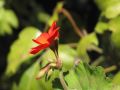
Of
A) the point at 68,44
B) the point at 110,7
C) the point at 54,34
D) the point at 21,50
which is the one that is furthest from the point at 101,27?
the point at 54,34

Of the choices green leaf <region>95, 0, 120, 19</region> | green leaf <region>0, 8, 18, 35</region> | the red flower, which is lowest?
the red flower

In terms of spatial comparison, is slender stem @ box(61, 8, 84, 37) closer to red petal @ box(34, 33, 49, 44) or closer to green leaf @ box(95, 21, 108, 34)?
green leaf @ box(95, 21, 108, 34)

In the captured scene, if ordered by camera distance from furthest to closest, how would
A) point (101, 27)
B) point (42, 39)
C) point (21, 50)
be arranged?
point (21, 50) < point (101, 27) < point (42, 39)

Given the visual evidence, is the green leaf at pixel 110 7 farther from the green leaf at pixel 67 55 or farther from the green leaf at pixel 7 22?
the green leaf at pixel 7 22

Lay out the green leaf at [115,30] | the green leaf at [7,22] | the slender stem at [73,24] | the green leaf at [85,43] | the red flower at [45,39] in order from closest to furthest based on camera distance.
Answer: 1. the red flower at [45,39]
2. the green leaf at [115,30]
3. the green leaf at [85,43]
4. the slender stem at [73,24]
5. the green leaf at [7,22]

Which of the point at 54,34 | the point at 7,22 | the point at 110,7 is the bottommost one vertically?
the point at 54,34

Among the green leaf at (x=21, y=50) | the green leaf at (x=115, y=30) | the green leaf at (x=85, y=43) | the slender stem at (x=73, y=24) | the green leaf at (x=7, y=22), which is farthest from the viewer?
the green leaf at (x=7, y=22)

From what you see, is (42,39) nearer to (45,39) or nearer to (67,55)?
(45,39)

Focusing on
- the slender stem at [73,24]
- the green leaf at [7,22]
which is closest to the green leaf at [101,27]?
the slender stem at [73,24]

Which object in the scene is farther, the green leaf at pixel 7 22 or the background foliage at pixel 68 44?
the green leaf at pixel 7 22

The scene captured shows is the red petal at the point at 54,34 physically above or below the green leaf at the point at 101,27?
below

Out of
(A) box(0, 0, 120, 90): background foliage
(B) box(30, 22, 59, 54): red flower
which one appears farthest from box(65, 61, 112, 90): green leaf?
(B) box(30, 22, 59, 54): red flower
